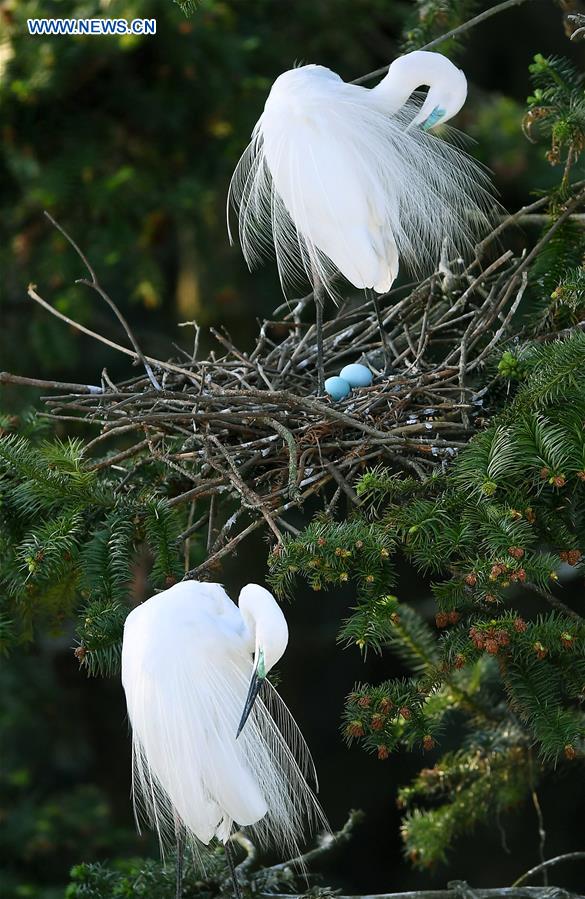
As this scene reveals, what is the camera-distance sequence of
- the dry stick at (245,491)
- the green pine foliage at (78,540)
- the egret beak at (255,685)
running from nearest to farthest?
the egret beak at (255,685) → the dry stick at (245,491) → the green pine foliage at (78,540)

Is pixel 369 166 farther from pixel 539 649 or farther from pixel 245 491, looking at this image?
pixel 539 649

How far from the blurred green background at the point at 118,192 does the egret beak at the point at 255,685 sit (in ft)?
7.63

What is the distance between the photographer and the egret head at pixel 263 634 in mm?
1908

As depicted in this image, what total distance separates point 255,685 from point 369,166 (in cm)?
117

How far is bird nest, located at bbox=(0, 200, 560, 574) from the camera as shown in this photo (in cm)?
229

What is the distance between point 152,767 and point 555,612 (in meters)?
0.72

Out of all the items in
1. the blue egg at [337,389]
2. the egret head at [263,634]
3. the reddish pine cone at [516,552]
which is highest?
the reddish pine cone at [516,552]

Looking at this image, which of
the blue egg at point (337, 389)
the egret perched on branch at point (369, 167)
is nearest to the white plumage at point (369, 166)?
the egret perched on branch at point (369, 167)

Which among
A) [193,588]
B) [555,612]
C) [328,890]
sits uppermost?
[193,588]

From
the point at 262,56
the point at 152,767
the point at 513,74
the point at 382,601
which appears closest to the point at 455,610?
the point at 382,601

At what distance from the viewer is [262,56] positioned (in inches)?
199

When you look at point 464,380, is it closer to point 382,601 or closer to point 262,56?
point 382,601

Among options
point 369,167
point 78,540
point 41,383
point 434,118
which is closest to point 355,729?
point 78,540

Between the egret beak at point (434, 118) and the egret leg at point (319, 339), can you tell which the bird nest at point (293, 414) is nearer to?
the egret leg at point (319, 339)
